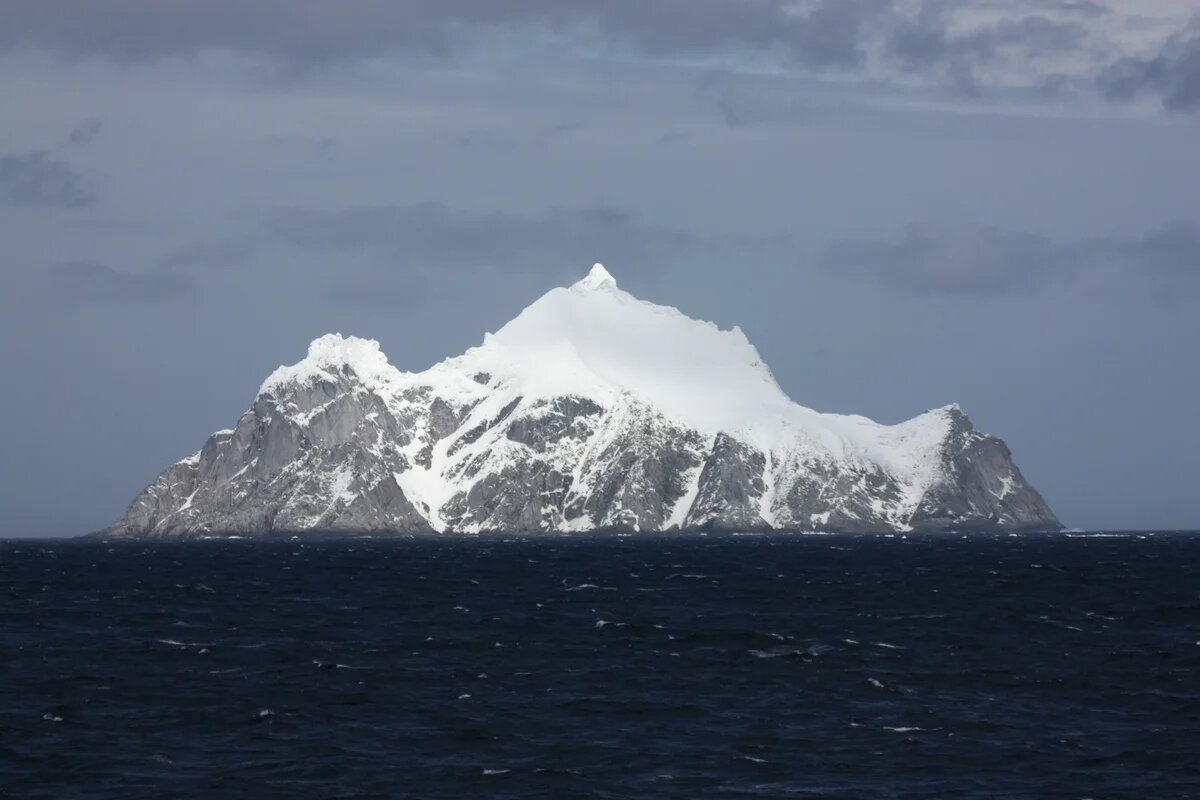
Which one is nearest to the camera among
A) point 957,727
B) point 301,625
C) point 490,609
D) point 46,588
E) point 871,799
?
point 871,799

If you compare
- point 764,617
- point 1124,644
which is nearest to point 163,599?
point 764,617

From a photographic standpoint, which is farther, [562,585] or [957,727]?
[562,585]

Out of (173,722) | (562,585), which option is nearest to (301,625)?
(173,722)

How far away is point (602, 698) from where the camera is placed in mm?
85625

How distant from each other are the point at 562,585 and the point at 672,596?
20.7 m

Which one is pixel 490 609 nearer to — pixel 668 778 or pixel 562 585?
pixel 562 585

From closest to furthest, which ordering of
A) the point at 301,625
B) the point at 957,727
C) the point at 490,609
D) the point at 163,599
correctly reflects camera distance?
the point at 957,727 → the point at 301,625 → the point at 490,609 → the point at 163,599

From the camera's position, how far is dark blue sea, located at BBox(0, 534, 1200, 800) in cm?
6819

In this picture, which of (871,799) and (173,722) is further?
(173,722)

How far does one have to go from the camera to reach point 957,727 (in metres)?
78.2

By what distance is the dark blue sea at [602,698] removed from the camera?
68188mm

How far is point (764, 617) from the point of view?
123875 mm

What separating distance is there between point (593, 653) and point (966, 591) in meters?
59.1

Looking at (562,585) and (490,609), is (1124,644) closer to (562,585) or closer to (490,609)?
(490,609)
